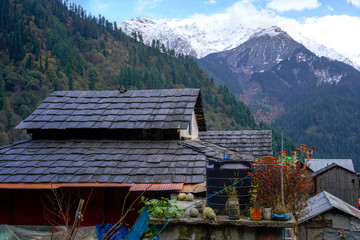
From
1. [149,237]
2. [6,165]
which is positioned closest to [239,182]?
[149,237]

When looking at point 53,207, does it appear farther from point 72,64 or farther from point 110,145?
point 72,64

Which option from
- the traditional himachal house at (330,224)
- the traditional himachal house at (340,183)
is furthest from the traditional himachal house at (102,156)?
the traditional himachal house at (340,183)

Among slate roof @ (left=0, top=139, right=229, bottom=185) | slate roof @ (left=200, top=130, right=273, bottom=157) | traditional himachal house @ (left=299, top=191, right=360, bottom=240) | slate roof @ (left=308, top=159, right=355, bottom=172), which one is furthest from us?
slate roof @ (left=308, top=159, right=355, bottom=172)

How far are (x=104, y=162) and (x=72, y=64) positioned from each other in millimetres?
87334

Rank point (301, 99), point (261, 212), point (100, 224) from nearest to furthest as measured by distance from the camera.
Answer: point (261, 212) < point (100, 224) < point (301, 99)

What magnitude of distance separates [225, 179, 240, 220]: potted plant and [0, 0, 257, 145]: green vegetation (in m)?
58.8

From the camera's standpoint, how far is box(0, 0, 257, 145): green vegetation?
241 feet

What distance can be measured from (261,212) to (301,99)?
20552 cm

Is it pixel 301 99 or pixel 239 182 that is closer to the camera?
pixel 239 182

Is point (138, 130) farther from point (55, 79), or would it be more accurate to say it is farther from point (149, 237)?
point (55, 79)

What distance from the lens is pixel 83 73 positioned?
92875mm

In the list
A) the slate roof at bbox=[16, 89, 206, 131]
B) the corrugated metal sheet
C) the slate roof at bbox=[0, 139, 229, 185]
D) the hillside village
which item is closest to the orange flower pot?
the hillside village

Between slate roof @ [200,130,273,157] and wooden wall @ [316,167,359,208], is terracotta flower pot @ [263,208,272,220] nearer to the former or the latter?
slate roof @ [200,130,273,157]

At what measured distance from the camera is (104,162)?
999 centimetres
